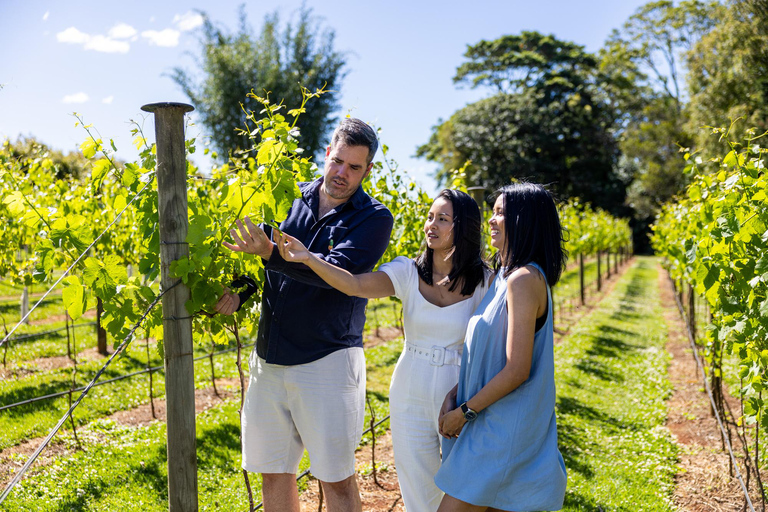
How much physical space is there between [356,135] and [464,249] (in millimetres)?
661

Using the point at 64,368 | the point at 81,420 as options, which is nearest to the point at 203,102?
the point at 64,368

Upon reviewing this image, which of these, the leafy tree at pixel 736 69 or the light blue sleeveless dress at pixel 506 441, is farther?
the leafy tree at pixel 736 69

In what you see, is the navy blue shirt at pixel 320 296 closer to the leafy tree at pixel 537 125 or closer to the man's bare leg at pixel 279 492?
the man's bare leg at pixel 279 492

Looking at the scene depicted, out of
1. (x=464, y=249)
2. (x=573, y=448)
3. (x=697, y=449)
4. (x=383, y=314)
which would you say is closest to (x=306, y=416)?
(x=464, y=249)

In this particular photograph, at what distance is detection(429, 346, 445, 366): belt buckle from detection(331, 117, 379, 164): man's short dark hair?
851mm

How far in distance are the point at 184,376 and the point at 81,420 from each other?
4166 mm

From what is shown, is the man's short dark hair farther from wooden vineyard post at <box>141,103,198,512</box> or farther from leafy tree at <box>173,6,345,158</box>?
leafy tree at <box>173,6,345,158</box>

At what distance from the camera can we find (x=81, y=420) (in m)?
5.72

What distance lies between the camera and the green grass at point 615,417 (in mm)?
4586

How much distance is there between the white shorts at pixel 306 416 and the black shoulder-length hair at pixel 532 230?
870 millimetres

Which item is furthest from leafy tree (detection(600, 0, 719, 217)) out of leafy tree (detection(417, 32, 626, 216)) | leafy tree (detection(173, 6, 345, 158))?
leafy tree (detection(173, 6, 345, 158))

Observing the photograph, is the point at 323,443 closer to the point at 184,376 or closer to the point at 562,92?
the point at 184,376

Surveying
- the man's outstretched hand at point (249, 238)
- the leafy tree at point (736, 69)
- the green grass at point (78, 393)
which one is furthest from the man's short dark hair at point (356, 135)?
the leafy tree at point (736, 69)

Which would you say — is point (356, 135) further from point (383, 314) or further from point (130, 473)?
point (383, 314)
